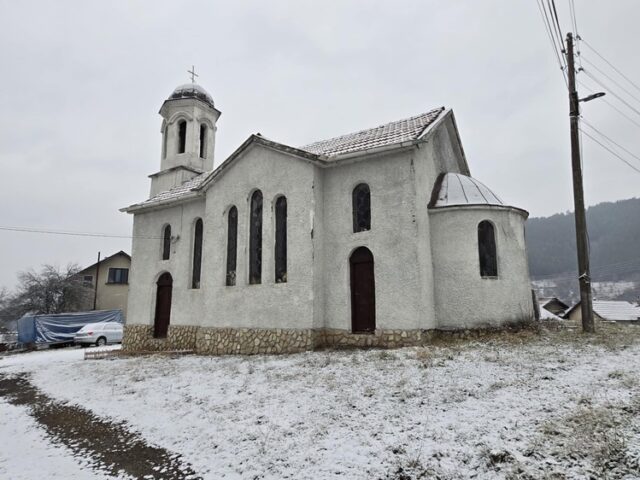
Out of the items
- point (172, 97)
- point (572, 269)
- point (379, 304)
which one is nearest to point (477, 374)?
point (379, 304)

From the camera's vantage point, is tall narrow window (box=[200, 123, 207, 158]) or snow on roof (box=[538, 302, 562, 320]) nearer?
snow on roof (box=[538, 302, 562, 320])

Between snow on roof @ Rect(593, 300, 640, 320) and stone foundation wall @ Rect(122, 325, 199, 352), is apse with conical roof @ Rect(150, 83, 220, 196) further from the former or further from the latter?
snow on roof @ Rect(593, 300, 640, 320)

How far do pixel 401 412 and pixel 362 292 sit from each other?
21.6ft

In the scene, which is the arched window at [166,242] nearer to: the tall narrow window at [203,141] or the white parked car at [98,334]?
the tall narrow window at [203,141]

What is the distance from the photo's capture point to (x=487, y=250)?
12.7 metres

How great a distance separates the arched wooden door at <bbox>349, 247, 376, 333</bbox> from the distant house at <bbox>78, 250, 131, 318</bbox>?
33.1 meters

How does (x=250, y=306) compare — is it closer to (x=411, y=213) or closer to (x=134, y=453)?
(x=411, y=213)

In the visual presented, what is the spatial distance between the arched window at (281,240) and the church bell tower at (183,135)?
8.60m

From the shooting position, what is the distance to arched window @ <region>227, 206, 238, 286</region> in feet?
48.9

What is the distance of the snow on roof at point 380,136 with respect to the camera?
1241cm

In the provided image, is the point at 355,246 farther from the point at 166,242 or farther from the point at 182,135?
Result: the point at 182,135

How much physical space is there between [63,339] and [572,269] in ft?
178

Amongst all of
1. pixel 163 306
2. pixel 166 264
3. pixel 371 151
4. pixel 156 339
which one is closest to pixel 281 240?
pixel 371 151

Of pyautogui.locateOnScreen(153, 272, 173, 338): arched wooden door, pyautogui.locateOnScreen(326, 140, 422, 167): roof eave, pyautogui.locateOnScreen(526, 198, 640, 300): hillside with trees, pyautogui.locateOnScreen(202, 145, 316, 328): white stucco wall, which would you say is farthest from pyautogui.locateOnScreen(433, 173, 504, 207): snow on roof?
pyautogui.locateOnScreen(526, 198, 640, 300): hillside with trees
